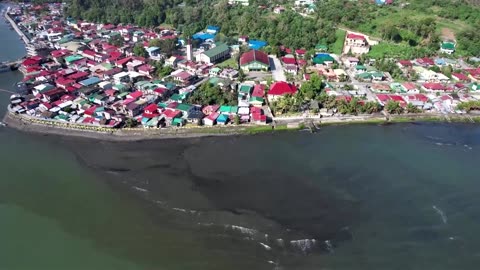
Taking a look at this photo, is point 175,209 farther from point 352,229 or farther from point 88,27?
point 88,27

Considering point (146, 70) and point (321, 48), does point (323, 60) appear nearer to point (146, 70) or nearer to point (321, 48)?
point (321, 48)

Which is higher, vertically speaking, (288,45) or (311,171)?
(288,45)

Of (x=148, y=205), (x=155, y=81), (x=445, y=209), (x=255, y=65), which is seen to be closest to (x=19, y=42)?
(x=155, y=81)

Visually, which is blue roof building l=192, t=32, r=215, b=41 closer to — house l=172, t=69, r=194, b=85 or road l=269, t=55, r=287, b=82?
road l=269, t=55, r=287, b=82

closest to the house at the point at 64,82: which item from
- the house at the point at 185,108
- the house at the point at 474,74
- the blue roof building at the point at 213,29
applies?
the house at the point at 185,108

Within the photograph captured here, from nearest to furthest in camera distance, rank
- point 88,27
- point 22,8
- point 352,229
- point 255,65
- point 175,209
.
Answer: point 352,229 < point 175,209 < point 255,65 < point 88,27 < point 22,8

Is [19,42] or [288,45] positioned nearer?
[288,45]

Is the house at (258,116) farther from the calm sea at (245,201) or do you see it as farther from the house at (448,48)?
the house at (448,48)
